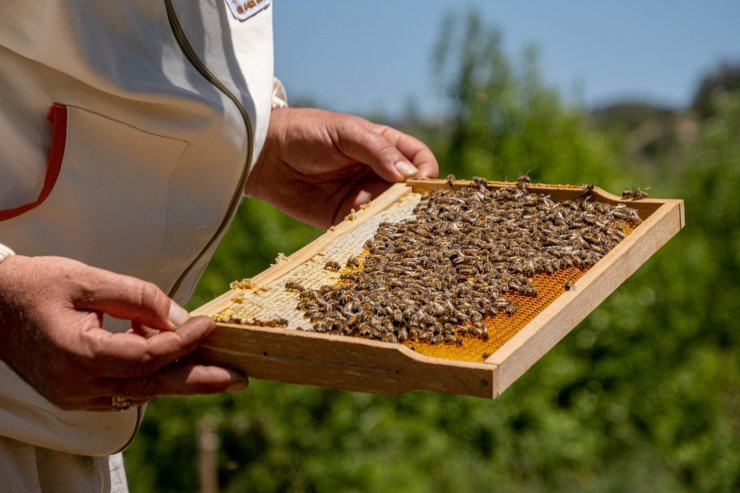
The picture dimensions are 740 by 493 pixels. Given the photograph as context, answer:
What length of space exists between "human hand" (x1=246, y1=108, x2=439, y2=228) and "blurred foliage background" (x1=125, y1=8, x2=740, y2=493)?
472cm

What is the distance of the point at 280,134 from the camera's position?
156 inches

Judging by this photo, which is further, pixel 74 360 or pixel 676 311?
pixel 676 311

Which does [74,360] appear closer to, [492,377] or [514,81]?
[492,377]

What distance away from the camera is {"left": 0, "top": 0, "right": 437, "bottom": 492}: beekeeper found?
8.11ft

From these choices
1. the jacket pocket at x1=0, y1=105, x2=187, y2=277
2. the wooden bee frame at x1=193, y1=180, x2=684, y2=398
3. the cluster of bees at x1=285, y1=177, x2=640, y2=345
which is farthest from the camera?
the jacket pocket at x1=0, y1=105, x2=187, y2=277

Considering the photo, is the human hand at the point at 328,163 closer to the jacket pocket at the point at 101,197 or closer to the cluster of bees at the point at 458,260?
the cluster of bees at the point at 458,260

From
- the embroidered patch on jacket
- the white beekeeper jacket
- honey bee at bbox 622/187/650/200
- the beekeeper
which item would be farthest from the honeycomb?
the embroidered patch on jacket

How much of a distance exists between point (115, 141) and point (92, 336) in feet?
2.44

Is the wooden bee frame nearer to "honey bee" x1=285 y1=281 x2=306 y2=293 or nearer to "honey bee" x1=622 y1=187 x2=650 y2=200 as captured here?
"honey bee" x1=285 y1=281 x2=306 y2=293

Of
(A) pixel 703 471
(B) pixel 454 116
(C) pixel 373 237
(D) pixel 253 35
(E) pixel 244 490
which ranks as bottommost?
(A) pixel 703 471

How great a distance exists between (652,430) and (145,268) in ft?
28.8

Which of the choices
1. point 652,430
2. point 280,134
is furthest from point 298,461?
point 280,134

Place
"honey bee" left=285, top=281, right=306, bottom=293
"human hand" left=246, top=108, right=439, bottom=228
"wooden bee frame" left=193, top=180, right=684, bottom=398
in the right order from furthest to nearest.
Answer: "human hand" left=246, top=108, right=439, bottom=228, "honey bee" left=285, top=281, right=306, bottom=293, "wooden bee frame" left=193, top=180, right=684, bottom=398

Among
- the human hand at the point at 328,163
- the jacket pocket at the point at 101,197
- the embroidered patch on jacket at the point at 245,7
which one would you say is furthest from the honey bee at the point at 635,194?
the jacket pocket at the point at 101,197
